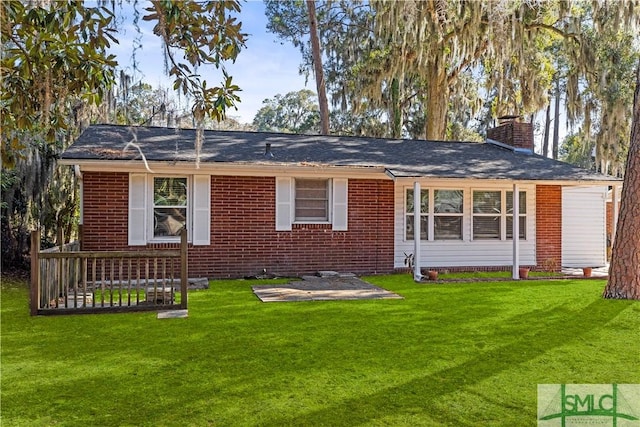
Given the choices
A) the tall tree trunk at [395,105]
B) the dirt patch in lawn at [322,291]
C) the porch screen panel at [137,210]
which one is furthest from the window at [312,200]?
the tall tree trunk at [395,105]

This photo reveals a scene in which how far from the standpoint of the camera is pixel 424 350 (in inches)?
214

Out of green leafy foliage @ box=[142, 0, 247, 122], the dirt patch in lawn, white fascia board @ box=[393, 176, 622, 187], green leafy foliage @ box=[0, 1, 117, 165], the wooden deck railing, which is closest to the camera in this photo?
green leafy foliage @ box=[142, 0, 247, 122]

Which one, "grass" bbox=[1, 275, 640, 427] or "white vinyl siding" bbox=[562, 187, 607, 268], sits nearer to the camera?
→ "grass" bbox=[1, 275, 640, 427]

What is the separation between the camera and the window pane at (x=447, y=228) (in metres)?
12.7

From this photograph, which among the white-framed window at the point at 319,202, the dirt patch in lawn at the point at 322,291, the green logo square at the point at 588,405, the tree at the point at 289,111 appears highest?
the tree at the point at 289,111

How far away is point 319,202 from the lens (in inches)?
478

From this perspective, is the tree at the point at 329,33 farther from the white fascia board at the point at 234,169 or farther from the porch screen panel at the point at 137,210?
the porch screen panel at the point at 137,210

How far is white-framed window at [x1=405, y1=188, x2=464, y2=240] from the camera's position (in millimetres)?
12617

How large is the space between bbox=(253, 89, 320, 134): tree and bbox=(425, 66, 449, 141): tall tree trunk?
1765 cm

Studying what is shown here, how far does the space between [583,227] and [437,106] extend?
7893mm

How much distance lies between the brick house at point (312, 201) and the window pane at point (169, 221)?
0.9 inches

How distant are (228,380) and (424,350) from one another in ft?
7.21

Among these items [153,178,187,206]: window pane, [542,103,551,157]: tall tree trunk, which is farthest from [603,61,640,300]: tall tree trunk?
[542,103,551,157]: tall tree trunk

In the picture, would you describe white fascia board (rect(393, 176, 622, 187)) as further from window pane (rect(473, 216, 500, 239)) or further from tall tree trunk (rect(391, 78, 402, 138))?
tall tree trunk (rect(391, 78, 402, 138))
